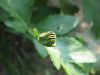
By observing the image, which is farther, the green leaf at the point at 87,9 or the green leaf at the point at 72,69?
the green leaf at the point at 87,9

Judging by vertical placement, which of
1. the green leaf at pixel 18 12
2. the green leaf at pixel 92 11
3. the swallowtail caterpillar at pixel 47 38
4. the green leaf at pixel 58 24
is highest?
the green leaf at pixel 18 12

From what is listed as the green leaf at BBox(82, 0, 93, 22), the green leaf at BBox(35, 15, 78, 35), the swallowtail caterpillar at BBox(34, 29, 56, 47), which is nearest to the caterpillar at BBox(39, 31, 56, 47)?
the swallowtail caterpillar at BBox(34, 29, 56, 47)

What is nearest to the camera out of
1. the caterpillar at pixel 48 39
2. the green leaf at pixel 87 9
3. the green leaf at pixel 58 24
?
the caterpillar at pixel 48 39

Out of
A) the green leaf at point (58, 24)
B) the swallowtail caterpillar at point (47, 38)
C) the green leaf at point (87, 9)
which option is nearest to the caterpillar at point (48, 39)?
the swallowtail caterpillar at point (47, 38)

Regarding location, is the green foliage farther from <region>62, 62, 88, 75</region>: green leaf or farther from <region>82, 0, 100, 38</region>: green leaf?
<region>82, 0, 100, 38</region>: green leaf

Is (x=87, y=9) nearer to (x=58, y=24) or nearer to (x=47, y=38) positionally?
(x=58, y=24)

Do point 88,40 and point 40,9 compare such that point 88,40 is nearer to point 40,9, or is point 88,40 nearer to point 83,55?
point 40,9

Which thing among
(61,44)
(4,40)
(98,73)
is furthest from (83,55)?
(98,73)

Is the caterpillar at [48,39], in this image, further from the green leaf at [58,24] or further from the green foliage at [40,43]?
the green leaf at [58,24]
